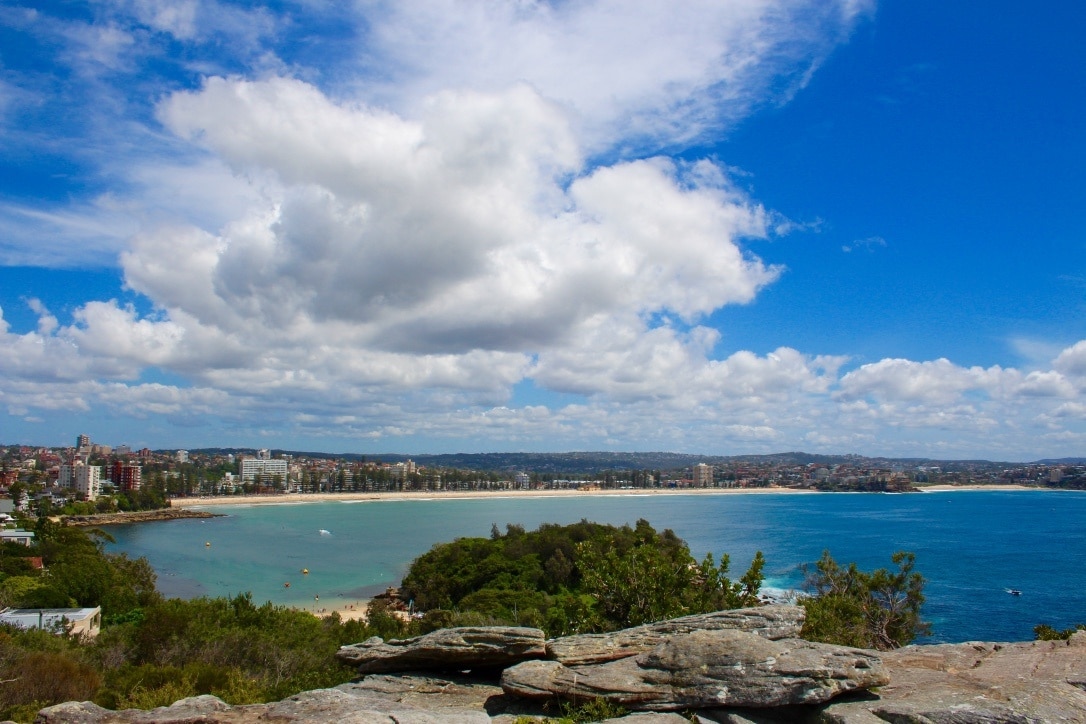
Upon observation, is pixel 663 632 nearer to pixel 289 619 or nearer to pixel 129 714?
pixel 129 714

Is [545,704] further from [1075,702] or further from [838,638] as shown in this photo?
[838,638]

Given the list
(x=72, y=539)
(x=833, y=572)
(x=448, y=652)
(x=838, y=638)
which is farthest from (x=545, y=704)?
(x=72, y=539)

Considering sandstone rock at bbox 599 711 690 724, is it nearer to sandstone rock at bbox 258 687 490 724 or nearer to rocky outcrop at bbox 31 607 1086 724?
rocky outcrop at bbox 31 607 1086 724

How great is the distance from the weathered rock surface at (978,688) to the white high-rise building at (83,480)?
162 m

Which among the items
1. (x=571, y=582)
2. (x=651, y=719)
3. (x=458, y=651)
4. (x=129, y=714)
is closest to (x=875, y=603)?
(x=458, y=651)

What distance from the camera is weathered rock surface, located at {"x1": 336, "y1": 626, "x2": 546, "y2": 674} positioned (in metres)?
11.4

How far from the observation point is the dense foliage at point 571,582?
17.9m

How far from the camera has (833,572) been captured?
29125mm

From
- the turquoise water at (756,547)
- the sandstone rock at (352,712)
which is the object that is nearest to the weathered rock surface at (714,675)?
the sandstone rock at (352,712)

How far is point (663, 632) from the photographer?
38.1 feet

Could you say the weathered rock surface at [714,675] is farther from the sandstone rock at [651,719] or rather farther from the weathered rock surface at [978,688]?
the weathered rock surface at [978,688]

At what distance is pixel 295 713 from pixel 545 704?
11.1 ft

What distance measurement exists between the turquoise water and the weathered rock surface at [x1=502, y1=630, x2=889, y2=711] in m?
34.2

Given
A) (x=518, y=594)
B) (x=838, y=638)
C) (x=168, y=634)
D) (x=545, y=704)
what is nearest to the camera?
(x=545, y=704)
